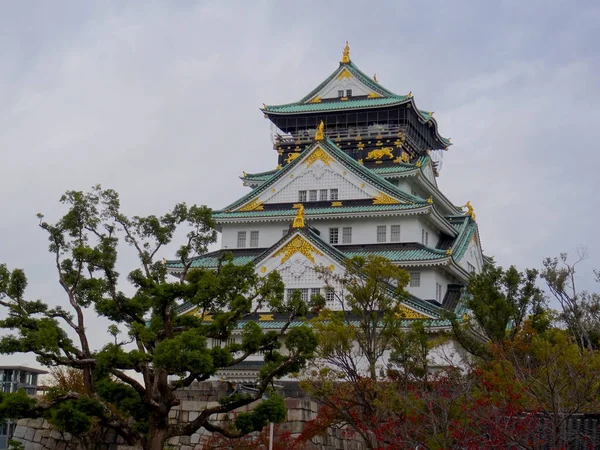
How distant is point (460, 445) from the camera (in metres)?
21.2

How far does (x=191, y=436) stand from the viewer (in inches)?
1203

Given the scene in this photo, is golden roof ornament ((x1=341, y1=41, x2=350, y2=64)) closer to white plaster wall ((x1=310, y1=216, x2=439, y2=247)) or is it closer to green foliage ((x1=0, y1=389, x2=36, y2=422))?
white plaster wall ((x1=310, y1=216, x2=439, y2=247))

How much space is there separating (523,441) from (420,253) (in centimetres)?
2519

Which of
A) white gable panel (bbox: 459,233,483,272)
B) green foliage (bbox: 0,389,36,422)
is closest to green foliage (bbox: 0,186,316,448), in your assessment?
green foliage (bbox: 0,389,36,422)

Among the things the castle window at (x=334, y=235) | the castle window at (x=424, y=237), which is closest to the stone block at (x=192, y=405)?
the castle window at (x=334, y=235)

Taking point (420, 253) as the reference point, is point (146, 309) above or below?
below

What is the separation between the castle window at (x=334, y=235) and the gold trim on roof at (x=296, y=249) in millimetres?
3939

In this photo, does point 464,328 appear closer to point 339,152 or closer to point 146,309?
point 146,309

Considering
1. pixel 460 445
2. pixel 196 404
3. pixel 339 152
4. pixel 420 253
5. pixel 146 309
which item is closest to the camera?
pixel 460 445

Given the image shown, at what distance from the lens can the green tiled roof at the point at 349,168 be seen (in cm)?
4612

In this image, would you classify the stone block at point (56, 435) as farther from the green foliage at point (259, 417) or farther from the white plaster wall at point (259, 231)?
the white plaster wall at point (259, 231)

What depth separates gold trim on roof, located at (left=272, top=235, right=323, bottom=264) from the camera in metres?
43.2

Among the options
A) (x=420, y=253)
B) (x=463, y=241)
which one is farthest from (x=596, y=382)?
(x=463, y=241)

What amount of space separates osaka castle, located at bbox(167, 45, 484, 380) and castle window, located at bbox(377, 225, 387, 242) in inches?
2.3
